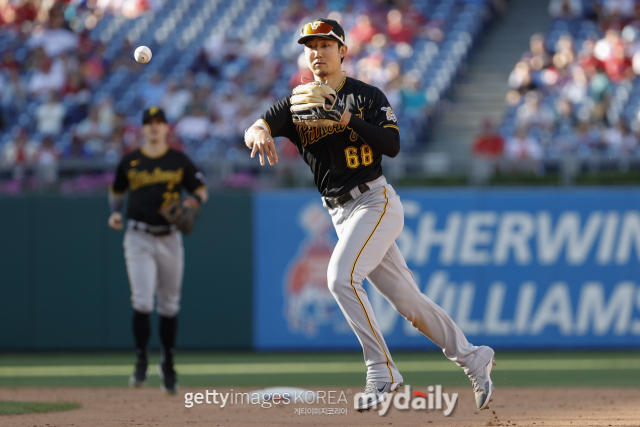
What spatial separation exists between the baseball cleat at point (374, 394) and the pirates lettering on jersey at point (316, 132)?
125cm

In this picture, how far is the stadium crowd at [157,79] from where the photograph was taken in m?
11.7

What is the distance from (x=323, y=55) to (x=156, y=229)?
2.60m

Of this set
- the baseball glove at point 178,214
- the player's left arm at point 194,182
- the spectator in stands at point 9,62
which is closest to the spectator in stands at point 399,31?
the spectator in stands at point 9,62

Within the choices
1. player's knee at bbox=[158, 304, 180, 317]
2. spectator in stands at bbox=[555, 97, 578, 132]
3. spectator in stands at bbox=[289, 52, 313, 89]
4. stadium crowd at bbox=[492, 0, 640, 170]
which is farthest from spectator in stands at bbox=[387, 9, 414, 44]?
player's knee at bbox=[158, 304, 180, 317]

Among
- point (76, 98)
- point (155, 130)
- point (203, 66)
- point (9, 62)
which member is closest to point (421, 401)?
point (155, 130)

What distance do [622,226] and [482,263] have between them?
153 cm

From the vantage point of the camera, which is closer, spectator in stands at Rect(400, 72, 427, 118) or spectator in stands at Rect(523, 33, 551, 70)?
spectator in stands at Rect(400, 72, 427, 118)

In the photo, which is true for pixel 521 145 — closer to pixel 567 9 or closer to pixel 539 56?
pixel 539 56

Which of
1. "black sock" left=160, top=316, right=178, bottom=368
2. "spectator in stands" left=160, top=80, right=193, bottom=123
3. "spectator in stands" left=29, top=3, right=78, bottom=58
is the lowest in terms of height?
"black sock" left=160, top=316, right=178, bottom=368

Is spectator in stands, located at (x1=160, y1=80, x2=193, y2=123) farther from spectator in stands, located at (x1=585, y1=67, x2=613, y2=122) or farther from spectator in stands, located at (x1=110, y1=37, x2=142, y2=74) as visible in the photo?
spectator in stands, located at (x1=585, y1=67, x2=613, y2=122)

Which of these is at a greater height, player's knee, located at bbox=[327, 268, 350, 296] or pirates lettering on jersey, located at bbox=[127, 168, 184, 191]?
pirates lettering on jersey, located at bbox=[127, 168, 184, 191]

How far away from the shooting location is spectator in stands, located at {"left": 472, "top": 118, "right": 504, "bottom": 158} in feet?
35.4

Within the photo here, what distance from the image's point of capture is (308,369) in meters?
8.00

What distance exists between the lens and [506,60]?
1458 cm
